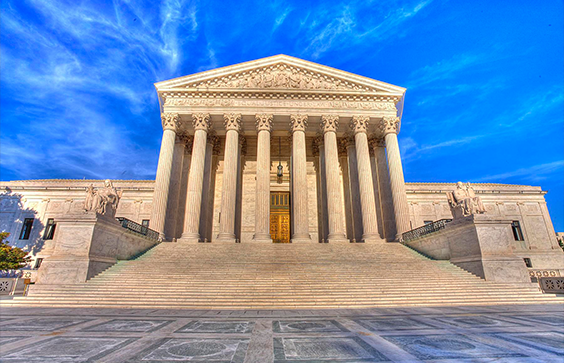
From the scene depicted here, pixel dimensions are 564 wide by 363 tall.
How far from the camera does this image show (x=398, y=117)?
959 inches

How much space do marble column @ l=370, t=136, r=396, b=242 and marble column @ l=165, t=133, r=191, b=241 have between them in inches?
696

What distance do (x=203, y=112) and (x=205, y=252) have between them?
1242cm

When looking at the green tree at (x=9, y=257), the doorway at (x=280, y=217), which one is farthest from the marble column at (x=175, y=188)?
the green tree at (x=9, y=257)

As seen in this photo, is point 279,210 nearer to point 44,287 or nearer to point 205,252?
point 205,252

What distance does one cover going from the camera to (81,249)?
11.9 metres

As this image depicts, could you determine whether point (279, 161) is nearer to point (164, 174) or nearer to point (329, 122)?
point (329, 122)

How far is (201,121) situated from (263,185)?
7.78m

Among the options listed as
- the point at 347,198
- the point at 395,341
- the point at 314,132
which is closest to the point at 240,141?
the point at 314,132

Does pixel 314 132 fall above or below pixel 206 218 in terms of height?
above

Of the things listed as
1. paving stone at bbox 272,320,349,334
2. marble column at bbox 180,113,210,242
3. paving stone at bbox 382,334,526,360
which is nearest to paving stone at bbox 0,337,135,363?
paving stone at bbox 272,320,349,334

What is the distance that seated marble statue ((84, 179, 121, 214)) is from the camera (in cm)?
1315

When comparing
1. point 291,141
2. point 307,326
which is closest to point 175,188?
point 291,141

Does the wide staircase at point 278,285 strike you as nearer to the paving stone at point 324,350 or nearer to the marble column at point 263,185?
the marble column at point 263,185

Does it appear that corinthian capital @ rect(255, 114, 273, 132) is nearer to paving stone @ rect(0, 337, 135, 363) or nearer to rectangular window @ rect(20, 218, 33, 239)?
paving stone @ rect(0, 337, 135, 363)
